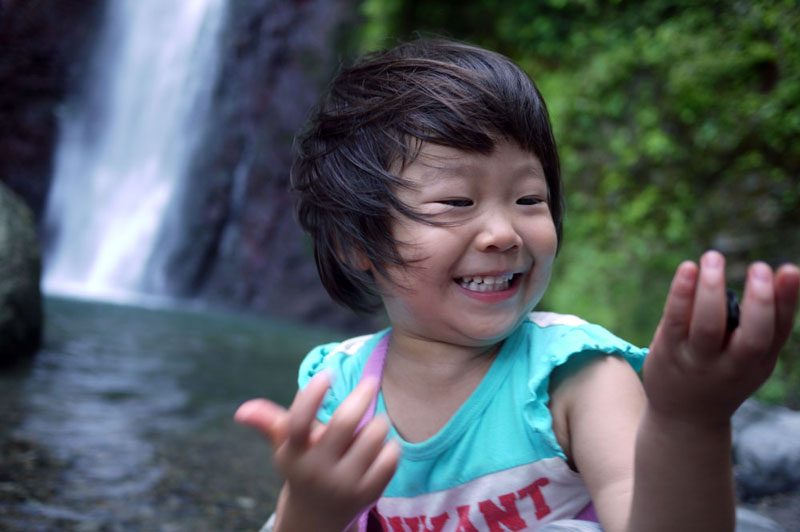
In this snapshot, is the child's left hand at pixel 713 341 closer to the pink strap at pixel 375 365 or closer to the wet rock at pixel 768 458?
the pink strap at pixel 375 365

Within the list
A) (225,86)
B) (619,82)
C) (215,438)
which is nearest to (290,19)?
(225,86)

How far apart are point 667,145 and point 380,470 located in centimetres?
491

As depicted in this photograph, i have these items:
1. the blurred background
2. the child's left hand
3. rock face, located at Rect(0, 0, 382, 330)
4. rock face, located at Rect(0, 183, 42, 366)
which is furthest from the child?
rock face, located at Rect(0, 0, 382, 330)

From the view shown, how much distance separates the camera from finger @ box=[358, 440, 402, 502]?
831 millimetres

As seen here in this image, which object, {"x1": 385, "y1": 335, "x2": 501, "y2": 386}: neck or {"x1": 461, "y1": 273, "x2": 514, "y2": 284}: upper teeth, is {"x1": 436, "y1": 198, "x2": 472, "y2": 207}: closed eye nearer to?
{"x1": 461, "y1": 273, "x2": 514, "y2": 284}: upper teeth

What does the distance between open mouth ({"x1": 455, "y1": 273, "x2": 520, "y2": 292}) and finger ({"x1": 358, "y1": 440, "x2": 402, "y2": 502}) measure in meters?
0.46

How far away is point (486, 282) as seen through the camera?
1223mm

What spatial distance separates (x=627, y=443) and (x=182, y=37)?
12.6 m

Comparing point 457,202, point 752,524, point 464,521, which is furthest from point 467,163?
point 752,524

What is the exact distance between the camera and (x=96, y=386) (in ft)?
11.6

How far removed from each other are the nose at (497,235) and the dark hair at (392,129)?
0.41 ft

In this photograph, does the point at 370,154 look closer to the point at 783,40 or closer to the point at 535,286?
the point at 535,286

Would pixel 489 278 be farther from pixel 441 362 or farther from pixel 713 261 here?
pixel 713 261

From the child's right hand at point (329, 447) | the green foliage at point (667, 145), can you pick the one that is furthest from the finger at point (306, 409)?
the green foliage at point (667, 145)
